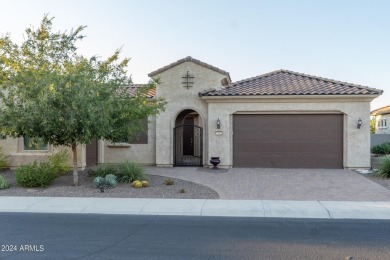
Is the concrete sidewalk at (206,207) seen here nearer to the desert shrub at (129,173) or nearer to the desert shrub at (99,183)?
the desert shrub at (99,183)

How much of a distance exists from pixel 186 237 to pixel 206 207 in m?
2.59

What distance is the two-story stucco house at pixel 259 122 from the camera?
16.5m

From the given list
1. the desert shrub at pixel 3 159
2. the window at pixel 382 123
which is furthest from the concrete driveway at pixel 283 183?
the window at pixel 382 123

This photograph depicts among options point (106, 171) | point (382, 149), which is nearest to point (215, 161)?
point (106, 171)

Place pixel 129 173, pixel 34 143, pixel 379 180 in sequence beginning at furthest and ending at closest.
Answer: pixel 379 180
pixel 129 173
pixel 34 143

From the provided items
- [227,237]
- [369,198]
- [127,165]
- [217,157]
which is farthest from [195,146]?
[227,237]

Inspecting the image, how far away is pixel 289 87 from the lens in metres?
17.5

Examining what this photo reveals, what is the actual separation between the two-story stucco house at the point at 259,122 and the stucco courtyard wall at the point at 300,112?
0.04 metres

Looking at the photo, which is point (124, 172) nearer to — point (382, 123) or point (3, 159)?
point (3, 159)

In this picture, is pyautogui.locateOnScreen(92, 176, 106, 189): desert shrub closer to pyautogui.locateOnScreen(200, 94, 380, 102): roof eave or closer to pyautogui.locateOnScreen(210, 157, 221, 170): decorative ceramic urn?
pyautogui.locateOnScreen(210, 157, 221, 170): decorative ceramic urn

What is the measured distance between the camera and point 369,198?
10.4m

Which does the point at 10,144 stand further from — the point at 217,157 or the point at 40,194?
the point at 217,157

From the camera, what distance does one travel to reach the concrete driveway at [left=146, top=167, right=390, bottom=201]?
10789 mm

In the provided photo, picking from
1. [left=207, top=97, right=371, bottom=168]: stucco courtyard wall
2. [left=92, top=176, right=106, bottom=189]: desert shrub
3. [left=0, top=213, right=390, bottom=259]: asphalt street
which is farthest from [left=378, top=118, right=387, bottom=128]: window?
[left=92, top=176, right=106, bottom=189]: desert shrub
